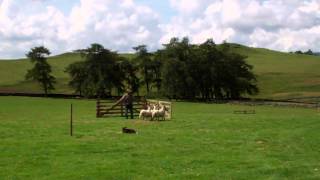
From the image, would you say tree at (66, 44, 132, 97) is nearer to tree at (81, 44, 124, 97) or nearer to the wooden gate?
tree at (81, 44, 124, 97)

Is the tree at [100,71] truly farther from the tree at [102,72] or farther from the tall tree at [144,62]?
the tall tree at [144,62]

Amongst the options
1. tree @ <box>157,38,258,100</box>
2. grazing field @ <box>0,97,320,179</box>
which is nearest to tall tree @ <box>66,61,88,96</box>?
tree @ <box>157,38,258,100</box>

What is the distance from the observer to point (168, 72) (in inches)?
4759

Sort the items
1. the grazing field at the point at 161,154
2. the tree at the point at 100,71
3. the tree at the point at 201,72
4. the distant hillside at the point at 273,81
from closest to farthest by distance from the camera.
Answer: the grazing field at the point at 161,154 → the tree at the point at 201,72 → the tree at the point at 100,71 → the distant hillside at the point at 273,81

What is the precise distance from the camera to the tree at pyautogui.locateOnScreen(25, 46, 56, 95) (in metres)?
141

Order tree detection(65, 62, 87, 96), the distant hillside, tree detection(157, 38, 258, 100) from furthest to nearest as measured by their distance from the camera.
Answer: the distant hillside → tree detection(65, 62, 87, 96) → tree detection(157, 38, 258, 100)

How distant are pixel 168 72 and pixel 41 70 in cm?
3640

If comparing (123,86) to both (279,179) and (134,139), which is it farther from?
(279,179)

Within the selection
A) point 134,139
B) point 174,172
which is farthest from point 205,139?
point 174,172

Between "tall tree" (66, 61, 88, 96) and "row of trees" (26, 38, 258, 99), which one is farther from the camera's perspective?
"tall tree" (66, 61, 88, 96)

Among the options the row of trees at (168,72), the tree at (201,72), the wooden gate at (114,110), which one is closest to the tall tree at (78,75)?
the row of trees at (168,72)

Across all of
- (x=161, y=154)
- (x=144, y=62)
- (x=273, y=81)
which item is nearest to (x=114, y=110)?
(x=161, y=154)

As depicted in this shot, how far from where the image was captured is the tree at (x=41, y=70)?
5536 inches

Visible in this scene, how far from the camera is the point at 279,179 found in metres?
14.9
